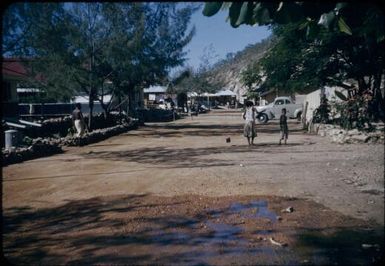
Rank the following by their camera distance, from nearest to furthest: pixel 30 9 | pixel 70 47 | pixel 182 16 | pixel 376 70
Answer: pixel 30 9
pixel 376 70
pixel 70 47
pixel 182 16

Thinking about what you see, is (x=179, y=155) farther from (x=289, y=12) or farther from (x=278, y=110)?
(x=278, y=110)

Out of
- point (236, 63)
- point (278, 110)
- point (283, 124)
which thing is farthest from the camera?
point (236, 63)

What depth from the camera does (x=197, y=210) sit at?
6.91m

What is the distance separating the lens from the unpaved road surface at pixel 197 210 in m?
4.99

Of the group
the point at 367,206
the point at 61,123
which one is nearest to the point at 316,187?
the point at 367,206

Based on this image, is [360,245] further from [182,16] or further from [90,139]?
[182,16]

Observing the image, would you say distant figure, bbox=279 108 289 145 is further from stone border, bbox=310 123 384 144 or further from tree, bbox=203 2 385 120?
tree, bbox=203 2 385 120

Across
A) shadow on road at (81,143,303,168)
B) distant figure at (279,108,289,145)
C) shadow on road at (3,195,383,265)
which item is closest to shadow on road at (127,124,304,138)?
distant figure at (279,108,289,145)

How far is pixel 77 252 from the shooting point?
16.8 feet

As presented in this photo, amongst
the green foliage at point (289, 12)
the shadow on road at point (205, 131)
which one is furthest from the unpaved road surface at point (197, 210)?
the shadow on road at point (205, 131)

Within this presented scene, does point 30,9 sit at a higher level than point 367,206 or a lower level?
higher

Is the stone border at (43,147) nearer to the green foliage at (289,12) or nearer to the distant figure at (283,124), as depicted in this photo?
the distant figure at (283,124)

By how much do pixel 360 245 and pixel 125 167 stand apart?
7.74 m

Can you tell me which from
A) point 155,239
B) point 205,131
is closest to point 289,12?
point 155,239
